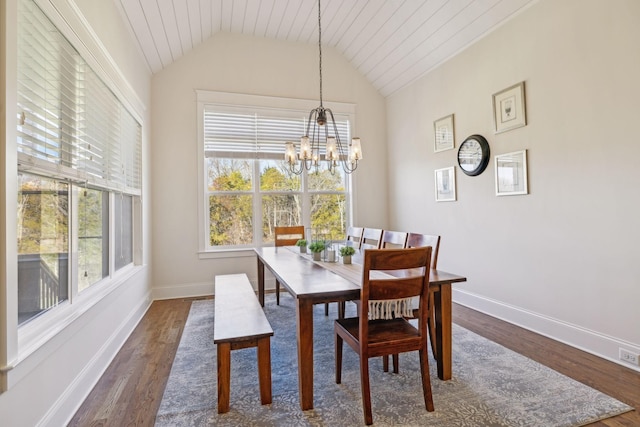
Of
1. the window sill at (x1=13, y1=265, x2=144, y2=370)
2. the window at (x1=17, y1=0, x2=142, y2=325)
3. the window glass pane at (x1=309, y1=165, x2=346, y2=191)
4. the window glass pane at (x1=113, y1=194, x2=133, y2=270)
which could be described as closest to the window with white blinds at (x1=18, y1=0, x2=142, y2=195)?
the window at (x1=17, y1=0, x2=142, y2=325)

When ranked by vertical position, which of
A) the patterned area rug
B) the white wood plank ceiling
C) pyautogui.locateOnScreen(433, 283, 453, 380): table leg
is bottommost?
the patterned area rug

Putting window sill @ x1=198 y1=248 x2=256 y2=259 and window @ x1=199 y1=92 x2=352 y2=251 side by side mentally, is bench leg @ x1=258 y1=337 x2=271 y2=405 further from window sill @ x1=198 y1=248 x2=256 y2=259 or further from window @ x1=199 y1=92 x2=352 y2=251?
window @ x1=199 y1=92 x2=352 y2=251

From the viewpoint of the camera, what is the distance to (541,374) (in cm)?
226

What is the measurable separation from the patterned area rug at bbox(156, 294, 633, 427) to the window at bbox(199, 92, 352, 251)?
2189mm

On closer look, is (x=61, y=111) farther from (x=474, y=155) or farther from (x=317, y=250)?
(x=474, y=155)

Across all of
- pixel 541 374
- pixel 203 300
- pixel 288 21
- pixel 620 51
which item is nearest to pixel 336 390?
pixel 541 374

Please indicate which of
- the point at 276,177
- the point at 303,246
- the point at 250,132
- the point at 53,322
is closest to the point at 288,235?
the point at 303,246

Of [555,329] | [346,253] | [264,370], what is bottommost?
[555,329]

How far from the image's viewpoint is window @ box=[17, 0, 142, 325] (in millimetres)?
1608

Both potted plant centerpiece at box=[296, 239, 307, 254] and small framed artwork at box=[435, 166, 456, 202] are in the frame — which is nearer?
potted plant centerpiece at box=[296, 239, 307, 254]

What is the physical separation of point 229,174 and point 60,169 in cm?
283

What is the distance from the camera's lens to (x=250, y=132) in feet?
15.5

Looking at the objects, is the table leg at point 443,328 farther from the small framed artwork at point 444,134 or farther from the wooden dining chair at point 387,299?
the small framed artwork at point 444,134

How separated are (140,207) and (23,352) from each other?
2436 mm
